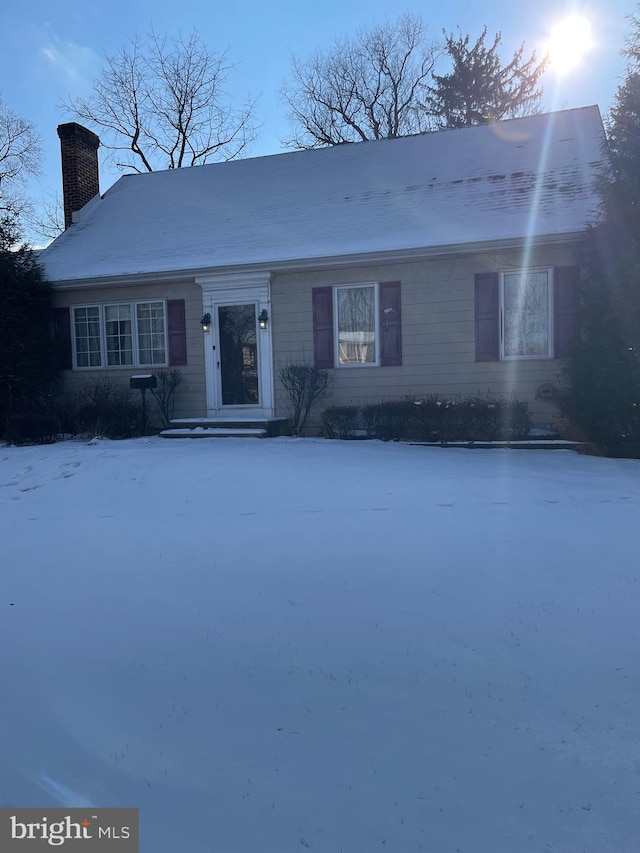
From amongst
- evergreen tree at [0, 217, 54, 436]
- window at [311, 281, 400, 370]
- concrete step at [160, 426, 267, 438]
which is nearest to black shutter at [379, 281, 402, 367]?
window at [311, 281, 400, 370]

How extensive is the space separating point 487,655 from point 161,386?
9734mm

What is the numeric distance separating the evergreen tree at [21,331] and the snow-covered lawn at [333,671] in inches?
247

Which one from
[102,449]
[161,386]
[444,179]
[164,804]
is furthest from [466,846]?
[444,179]

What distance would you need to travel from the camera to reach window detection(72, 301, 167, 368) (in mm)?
12180

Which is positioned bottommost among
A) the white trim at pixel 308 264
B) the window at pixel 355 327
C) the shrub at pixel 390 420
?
the shrub at pixel 390 420

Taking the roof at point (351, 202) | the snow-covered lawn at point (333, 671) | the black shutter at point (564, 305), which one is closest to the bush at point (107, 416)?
the roof at point (351, 202)

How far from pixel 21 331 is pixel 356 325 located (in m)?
6.16

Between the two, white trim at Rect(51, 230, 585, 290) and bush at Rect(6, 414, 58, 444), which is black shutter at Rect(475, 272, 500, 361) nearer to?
white trim at Rect(51, 230, 585, 290)

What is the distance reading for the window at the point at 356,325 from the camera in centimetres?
1105

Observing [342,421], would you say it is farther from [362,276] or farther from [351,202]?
[351,202]

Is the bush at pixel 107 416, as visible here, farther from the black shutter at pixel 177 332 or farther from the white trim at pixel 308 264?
the white trim at pixel 308 264

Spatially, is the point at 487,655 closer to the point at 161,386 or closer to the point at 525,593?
the point at 525,593

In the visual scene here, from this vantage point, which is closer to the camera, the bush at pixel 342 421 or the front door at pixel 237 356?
the bush at pixel 342 421

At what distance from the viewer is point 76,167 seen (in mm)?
14875
